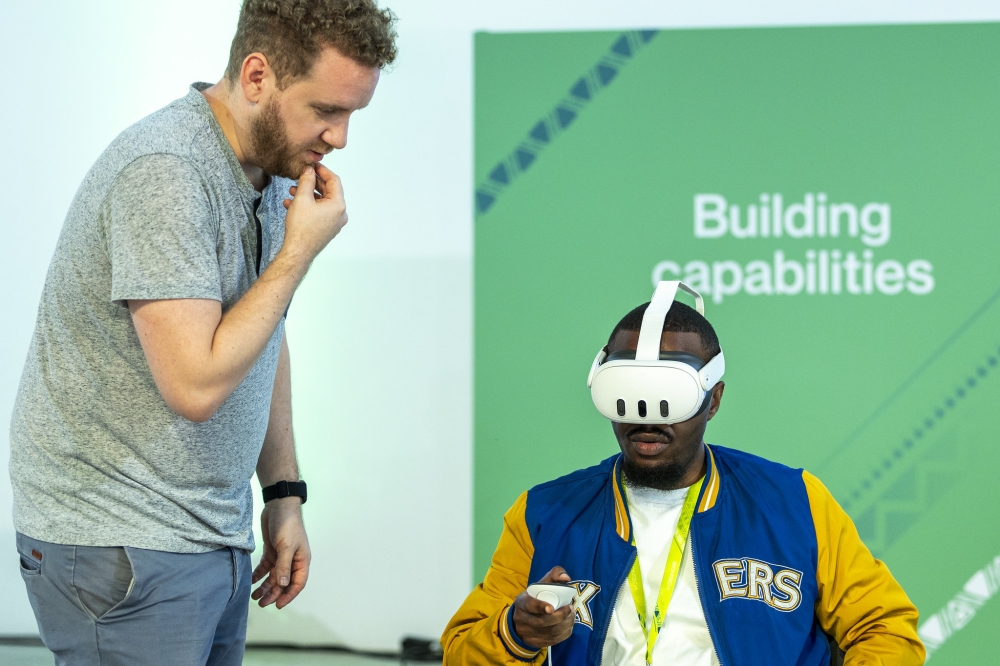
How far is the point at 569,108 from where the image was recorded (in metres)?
3.31

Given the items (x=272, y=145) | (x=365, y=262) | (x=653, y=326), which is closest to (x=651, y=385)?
(x=653, y=326)

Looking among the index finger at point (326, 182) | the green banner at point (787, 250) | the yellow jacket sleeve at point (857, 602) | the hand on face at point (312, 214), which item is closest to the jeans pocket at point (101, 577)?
the hand on face at point (312, 214)

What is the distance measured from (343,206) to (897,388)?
7.55 feet

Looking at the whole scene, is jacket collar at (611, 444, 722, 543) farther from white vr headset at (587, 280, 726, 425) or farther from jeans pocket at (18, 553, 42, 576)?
jeans pocket at (18, 553, 42, 576)

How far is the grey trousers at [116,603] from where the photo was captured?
1.48 m

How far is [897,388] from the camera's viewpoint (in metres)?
3.25

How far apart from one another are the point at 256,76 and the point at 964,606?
285 cm

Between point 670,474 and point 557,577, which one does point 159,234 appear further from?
point 670,474

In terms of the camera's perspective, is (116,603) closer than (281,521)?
Yes

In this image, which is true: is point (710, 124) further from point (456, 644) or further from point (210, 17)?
point (456, 644)

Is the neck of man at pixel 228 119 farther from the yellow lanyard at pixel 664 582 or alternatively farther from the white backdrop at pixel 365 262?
the white backdrop at pixel 365 262

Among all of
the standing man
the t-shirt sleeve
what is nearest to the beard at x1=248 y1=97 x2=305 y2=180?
the standing man

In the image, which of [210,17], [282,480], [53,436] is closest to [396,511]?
[282,480]

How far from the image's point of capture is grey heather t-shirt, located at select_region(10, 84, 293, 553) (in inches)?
55.4
